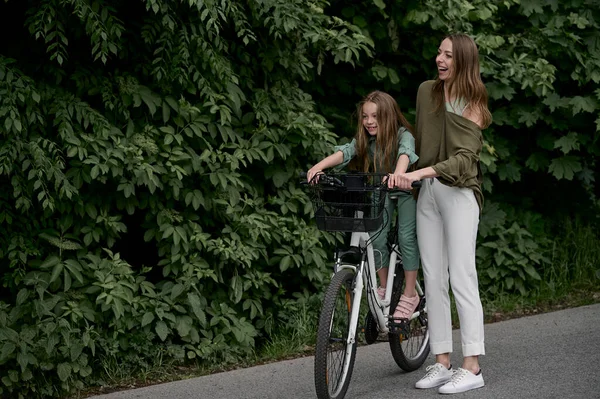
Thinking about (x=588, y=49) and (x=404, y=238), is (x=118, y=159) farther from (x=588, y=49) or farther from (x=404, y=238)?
(x=588, y=49)

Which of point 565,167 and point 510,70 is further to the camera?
point 565,167

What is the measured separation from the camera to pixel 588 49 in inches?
346

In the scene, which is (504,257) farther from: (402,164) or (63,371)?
(63,371)

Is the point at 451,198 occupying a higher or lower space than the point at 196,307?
higher

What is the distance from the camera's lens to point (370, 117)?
19.2 ft

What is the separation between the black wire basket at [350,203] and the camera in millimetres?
5355

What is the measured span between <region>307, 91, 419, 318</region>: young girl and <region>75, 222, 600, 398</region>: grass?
149 centimetres

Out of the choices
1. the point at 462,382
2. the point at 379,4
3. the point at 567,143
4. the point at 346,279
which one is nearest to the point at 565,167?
the point at 567,143

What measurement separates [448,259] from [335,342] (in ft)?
3.17

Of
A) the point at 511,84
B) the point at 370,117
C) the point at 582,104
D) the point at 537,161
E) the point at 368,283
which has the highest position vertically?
the point at 511,84

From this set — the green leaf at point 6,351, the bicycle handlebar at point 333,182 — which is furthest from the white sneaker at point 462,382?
the green leaf at point 6,351

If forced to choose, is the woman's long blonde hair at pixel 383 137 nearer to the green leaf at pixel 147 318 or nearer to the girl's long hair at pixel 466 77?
the girl's long hair at pixel 466 77

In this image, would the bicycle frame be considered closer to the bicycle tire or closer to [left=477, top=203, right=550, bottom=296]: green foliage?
the bicycle tire

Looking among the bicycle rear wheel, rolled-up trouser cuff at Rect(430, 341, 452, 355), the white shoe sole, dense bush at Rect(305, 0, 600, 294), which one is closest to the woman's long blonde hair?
the bicycle rear wheel
